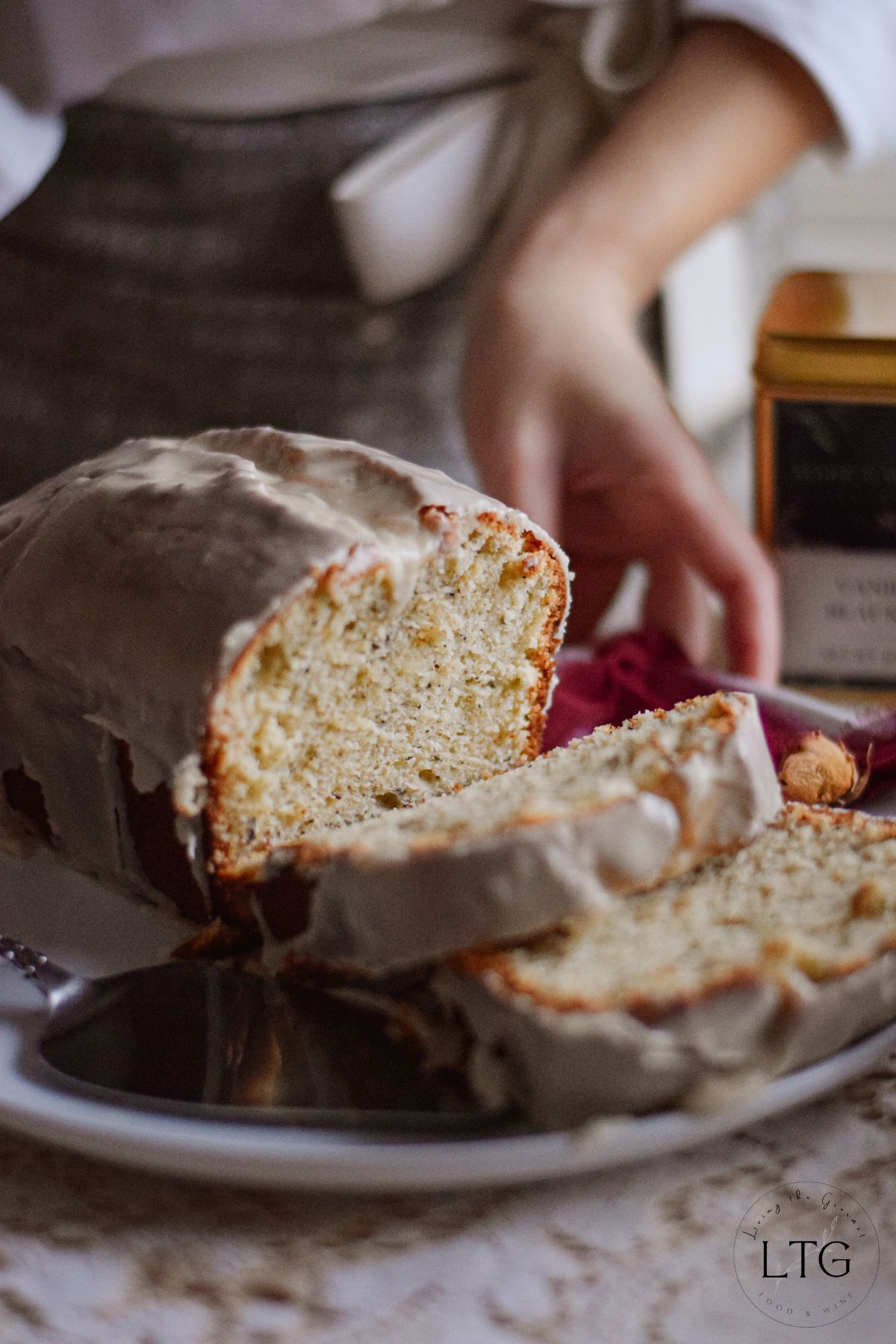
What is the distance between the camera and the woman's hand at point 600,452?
2.39 metres

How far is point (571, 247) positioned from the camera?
268 cm

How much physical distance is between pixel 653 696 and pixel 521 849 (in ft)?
2.99

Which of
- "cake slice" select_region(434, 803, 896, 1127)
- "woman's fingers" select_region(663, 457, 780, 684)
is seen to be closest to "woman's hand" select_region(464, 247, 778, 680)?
"woman's fingers" select_region(663, 457, 780, 684)

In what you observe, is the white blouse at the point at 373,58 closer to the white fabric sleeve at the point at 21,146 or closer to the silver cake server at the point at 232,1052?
the white fabric sleeve at the point at 21,146

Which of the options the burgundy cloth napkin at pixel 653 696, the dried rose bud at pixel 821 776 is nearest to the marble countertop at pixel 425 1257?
the dried rose bud at pixel 821 776

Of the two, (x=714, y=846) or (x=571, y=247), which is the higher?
(x=571, y=247)

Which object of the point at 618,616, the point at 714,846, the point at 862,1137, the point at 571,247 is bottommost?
the point at 618,616

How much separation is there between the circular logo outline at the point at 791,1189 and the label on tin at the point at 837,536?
137 cm

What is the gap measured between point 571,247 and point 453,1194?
1913mm

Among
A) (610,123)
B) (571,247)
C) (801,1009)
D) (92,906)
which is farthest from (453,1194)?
(610,123)

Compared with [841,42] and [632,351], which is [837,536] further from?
[841,42]

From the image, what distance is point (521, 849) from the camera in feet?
4.30

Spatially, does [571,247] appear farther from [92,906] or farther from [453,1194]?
[453,1194]

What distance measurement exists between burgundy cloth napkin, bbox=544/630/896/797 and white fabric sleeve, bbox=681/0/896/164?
113 cm
